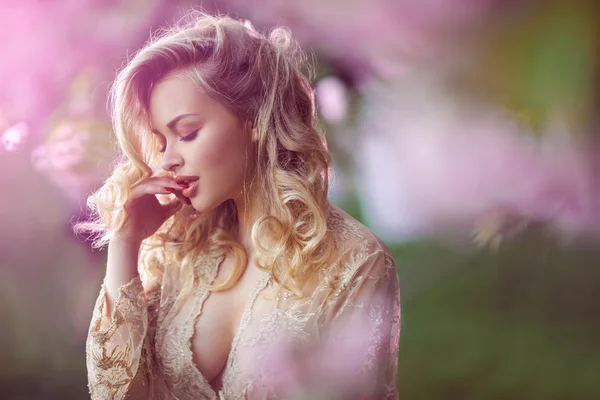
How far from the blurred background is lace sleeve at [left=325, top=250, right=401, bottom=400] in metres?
0.52

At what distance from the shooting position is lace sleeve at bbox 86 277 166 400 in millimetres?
1020

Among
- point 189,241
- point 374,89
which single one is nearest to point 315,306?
point 189,241

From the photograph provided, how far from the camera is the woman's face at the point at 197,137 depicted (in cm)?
99

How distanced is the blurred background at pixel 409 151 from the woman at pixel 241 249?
18.2 inches

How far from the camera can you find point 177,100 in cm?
99

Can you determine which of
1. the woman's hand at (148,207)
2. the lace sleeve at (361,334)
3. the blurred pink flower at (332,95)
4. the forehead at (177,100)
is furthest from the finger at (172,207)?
the blurred pink flower at (332,95)

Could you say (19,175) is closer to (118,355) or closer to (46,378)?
(46,378)

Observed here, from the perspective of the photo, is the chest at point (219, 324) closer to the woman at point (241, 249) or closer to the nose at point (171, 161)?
the woman at point (241, 249)

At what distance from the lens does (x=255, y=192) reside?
1084 millimetres

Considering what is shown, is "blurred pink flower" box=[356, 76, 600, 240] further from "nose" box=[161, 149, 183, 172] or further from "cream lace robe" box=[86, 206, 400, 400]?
"nose" box=[161, 149, 183, 172]

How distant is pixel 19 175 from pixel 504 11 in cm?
129

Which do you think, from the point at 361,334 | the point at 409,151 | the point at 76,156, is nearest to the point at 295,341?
the point at 361,334

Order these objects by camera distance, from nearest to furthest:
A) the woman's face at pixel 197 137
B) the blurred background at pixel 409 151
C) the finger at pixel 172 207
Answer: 1. the woman's face at pixel 197 137
2. the finger at pixel 172 207
3. the blurred background at pixel 409 151

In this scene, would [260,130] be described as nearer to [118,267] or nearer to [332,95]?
[118,267]
